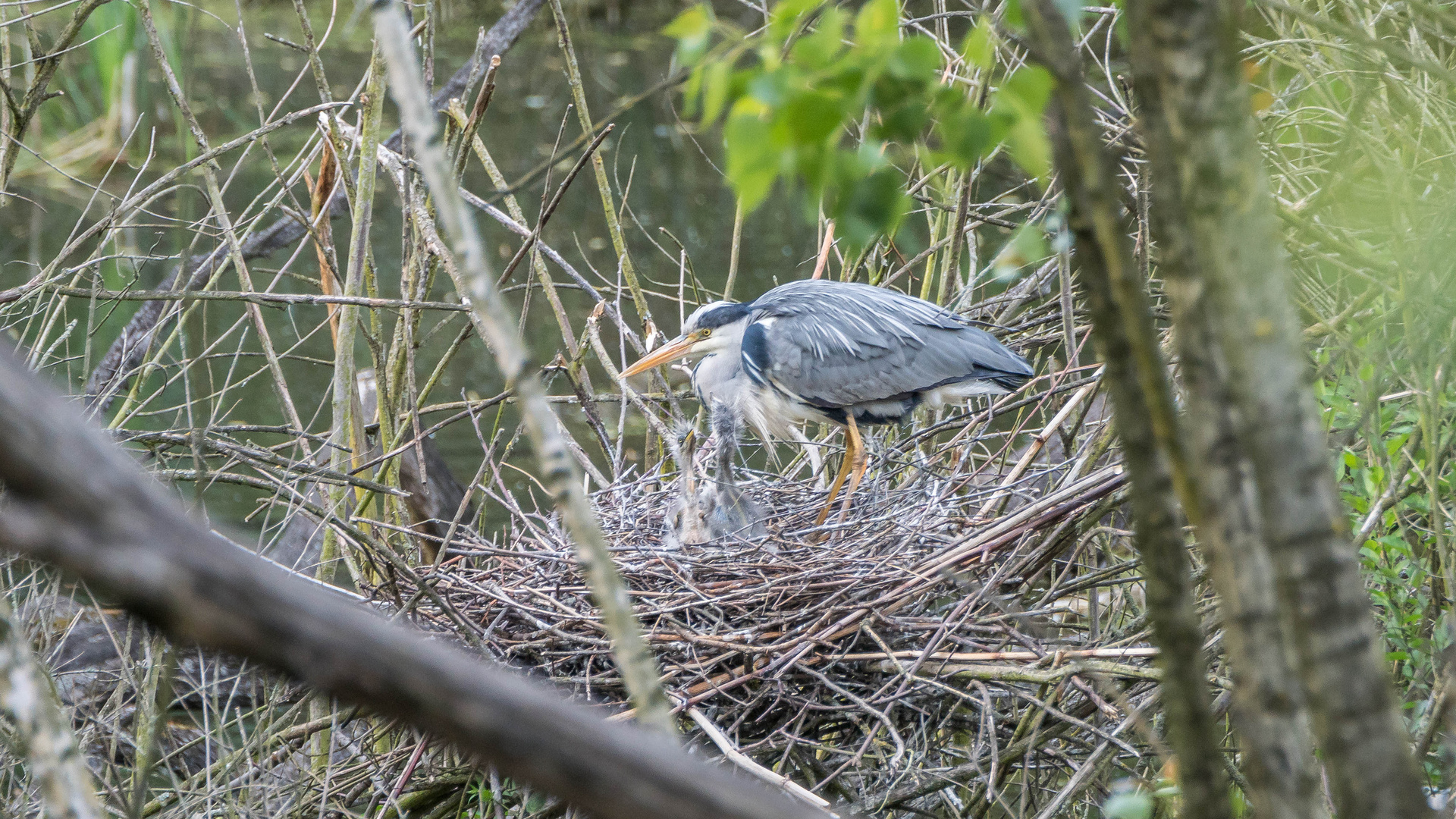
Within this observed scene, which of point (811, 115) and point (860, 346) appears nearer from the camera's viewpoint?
point (811, 115)

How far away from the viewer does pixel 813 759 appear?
98.5 inches

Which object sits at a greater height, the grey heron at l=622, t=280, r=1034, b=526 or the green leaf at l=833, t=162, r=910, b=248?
the green leaf at l=833, t=162, r=910, b=248

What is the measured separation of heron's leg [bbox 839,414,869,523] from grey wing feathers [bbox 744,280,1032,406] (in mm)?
A: 97

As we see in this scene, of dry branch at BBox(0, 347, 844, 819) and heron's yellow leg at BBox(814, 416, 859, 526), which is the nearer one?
dry branch at BBox(0, 347, 844, 819)

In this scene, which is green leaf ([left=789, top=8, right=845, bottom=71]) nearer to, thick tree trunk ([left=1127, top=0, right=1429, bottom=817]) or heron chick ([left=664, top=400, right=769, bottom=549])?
thick tree trunk ([left=1127, top=0, right=1429, bottom=817])

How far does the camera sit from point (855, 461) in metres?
3.46

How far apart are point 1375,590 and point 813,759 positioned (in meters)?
1.15

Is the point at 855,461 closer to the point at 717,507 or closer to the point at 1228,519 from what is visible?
the point at 717,507

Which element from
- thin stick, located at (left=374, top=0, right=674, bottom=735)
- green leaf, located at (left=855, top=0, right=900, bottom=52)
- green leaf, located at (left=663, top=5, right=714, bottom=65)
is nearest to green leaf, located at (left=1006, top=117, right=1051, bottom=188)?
green leaf, located at (left=855, top=0, right=900, bottom=52)

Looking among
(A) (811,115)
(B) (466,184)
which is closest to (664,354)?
(A) (811,115)

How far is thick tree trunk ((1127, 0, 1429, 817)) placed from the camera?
72cm

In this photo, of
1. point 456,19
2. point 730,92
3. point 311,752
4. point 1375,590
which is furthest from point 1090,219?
point 456,19

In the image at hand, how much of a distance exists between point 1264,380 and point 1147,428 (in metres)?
0.09

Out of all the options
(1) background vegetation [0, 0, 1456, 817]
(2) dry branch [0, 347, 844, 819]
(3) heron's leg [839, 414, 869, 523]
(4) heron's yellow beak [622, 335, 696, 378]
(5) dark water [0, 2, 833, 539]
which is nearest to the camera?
(2) dry branch [0, 347, 844, 819]
